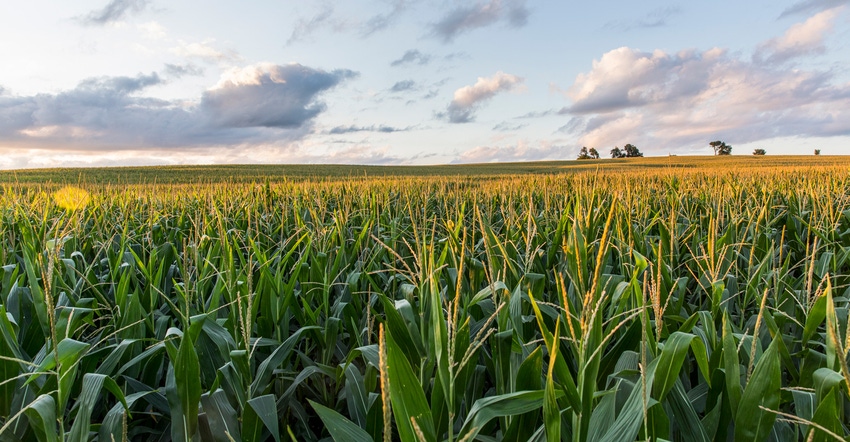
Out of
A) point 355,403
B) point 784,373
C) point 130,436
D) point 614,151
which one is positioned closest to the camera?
point 355,403

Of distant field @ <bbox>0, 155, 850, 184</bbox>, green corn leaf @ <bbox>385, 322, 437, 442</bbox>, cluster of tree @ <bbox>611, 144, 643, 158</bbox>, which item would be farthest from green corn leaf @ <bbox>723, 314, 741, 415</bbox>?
cluster of tree @ <bbox>611, 144, 643, 158</bbox>

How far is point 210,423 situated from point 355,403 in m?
0.47

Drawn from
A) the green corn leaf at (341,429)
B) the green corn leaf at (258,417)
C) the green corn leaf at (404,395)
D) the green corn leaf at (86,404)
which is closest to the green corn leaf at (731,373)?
the green corn leaf at (404,395)

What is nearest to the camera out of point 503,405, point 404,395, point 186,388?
point 404,395

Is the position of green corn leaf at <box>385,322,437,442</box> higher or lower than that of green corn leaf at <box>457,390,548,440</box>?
higher

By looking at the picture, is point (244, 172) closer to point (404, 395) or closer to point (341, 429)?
point (341, 429)

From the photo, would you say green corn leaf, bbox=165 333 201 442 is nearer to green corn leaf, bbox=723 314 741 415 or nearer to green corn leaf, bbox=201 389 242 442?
green corn leaf, bbox=201 389 242 442

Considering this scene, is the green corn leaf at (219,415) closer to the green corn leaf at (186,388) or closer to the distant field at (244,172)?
the green corn leaf at (186,388)

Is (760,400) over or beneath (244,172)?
beneath

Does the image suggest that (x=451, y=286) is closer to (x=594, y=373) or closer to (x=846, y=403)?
(x=594, y=373)

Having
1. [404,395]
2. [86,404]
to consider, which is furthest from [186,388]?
[404,395]

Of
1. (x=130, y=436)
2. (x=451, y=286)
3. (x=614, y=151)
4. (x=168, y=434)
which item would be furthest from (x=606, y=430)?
(x=614, y=151)

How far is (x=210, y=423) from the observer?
1.46m

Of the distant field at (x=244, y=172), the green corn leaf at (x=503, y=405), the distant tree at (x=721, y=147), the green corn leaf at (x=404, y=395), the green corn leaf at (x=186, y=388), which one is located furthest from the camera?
the distant tree at (x=721, y=147)
